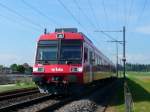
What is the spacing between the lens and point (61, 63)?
22141 millimetres

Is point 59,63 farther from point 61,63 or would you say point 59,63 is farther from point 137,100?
point 137,100

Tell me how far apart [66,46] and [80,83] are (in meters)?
2.26

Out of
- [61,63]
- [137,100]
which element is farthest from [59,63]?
[137,100]

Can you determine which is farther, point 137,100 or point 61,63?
point 137,100

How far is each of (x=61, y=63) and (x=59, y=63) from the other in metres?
0.10

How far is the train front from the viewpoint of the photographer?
21.8 metres

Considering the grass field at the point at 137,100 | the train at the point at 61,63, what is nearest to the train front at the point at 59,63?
the train at the point at 61,63

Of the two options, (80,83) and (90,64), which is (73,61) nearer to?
(80,83)

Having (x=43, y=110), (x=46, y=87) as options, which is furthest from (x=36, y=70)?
(x=43, y=110)

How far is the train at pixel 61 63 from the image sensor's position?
2177 centimetres

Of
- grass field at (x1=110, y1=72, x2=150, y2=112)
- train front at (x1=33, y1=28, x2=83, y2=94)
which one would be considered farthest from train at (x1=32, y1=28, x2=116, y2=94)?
grass field at (x1=110, y1=72, x2=150, y2=112)

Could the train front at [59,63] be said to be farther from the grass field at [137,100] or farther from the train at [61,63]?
the grass field at [137,100]

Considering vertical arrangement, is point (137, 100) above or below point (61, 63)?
below

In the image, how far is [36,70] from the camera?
2239 cm
